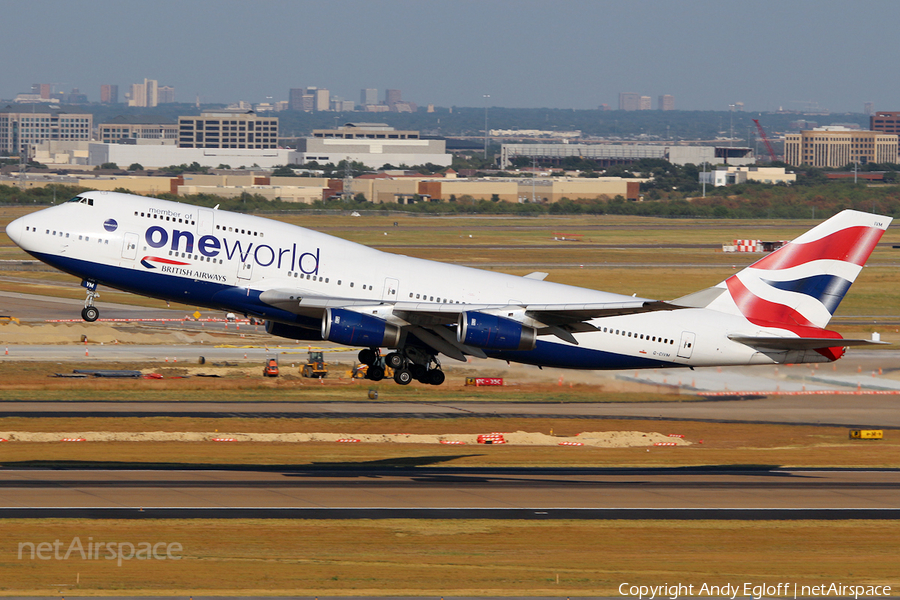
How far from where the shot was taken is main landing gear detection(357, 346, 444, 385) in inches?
2098

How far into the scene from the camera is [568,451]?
211 ft

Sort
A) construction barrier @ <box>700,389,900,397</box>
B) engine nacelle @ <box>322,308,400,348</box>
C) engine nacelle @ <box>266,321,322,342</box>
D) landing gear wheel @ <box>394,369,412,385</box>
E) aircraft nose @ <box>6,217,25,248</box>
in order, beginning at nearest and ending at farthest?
engine nacelle @ <box>322,308,400,348</box> → aircraft nose @ <box>6,217,25,248</box> → landing gear wheel @ <box>394,369,412,385</box> → engine nacelle @ <box>266,321,322,342</box> → construction barrier @ <box>700,389,900,397</box>

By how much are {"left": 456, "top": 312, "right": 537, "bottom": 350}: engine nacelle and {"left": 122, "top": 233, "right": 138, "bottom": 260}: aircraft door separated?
586 inches

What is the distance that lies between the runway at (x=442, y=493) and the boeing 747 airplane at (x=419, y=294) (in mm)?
5817

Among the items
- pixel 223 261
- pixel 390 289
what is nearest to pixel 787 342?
pixel 390 289

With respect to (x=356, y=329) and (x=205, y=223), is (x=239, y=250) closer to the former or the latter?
(x=205, y=223)

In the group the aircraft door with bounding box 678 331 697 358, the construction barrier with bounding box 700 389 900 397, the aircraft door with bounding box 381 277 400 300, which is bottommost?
the construction barrier with bounding box 700 389 900 397

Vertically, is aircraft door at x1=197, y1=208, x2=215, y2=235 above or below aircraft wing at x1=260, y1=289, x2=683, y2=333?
above

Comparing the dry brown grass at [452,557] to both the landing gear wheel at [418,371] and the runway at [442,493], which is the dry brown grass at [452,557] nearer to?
the runway at [442,493]

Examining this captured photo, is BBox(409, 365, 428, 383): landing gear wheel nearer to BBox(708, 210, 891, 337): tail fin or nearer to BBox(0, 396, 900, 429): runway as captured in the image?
BBox(708, 210, 891, 337): tail fin

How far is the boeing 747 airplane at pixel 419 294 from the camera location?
1940 inches

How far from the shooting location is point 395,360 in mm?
53219
